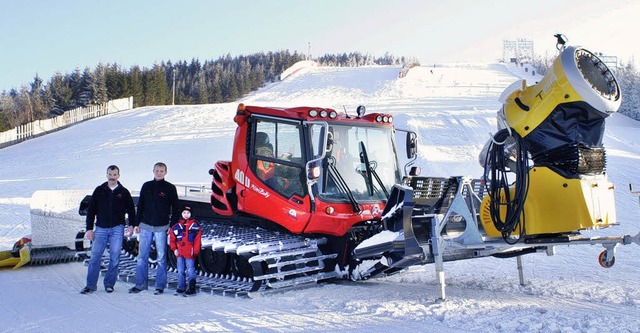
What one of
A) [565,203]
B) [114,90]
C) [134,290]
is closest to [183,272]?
[134,290]

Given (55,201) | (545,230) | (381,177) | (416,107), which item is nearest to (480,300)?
(545,230)

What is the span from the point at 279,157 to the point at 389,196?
5.41 ft

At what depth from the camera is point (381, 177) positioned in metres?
8.73

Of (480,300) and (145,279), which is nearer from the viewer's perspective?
(480,300)

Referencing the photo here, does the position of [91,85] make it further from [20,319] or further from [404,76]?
[20,319]

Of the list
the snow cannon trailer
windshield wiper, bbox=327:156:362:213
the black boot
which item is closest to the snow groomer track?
the snow cannon trailer

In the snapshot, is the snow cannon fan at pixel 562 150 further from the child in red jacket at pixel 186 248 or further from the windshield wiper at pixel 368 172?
the child in red jacket at pixel 186 248

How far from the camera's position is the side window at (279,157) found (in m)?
8.18

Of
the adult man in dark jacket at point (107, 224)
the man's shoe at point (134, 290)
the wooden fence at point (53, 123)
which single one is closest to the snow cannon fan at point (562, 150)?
the man's shoe at point (134, 290)

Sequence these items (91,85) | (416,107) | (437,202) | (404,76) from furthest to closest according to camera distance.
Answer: (91,85), (404,76), (416,107), (437,202)

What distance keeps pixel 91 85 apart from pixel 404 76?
3291 cm

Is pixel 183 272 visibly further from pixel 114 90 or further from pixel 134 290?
pixel 114 90

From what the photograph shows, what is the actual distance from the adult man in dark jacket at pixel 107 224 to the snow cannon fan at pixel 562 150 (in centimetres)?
500

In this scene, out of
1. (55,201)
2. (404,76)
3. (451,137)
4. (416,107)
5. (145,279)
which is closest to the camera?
(145,279)
